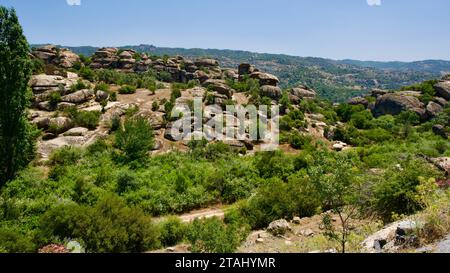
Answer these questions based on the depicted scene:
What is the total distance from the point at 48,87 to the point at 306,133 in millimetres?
25610

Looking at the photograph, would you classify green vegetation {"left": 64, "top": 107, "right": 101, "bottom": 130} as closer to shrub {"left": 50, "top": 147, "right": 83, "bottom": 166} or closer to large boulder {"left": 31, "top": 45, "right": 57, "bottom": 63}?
shrub {"left": 50, "top": 147, "right": 83, "bottom": 166}

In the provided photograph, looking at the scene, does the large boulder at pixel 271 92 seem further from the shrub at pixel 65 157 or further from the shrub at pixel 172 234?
the shrub at pixel 172 234

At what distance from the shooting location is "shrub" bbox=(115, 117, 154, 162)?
2477cm

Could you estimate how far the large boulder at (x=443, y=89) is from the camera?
4855 cm

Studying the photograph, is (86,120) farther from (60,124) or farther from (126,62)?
(126,62)

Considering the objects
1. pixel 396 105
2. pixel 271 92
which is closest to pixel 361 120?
pixel 396 105

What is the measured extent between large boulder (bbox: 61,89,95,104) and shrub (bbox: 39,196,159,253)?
68.5 feet

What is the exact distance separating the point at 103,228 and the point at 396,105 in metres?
45.8

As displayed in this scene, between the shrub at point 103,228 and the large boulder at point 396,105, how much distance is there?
1662 inches

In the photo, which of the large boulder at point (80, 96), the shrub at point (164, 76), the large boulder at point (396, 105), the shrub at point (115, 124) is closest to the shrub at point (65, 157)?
the shrub at point (115, 124)

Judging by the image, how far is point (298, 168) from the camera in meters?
24.4

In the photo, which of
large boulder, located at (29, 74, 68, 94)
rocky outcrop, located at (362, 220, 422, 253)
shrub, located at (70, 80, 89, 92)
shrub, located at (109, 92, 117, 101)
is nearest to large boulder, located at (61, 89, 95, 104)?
shrub, located at (70, 80, 89, 92)

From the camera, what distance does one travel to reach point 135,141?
24844 millimetres
